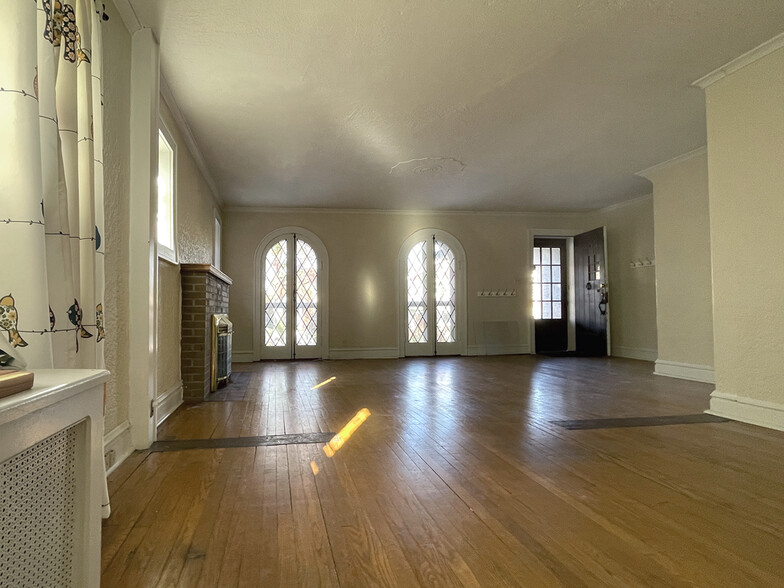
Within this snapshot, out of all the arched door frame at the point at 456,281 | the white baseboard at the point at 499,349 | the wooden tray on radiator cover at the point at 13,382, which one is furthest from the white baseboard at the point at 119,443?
the white baseboard at the point at 499,349

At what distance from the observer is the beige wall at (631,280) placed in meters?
7.33

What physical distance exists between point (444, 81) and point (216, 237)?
4.46 metres

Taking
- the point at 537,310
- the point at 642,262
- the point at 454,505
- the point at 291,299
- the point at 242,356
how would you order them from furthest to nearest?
1. the point at 537,310
2. the point at 291,299
3. the point at 242,356
4. the point at 642,262
5. the point at 454,505

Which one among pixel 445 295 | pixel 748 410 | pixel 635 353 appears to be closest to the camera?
pixel 748 410

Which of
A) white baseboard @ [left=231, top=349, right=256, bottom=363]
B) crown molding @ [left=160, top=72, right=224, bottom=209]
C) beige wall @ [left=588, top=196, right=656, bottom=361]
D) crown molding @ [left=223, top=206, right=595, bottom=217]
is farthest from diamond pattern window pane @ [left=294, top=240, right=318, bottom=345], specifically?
beige wall @ [left=588, top=196, right=656, bottom=361]

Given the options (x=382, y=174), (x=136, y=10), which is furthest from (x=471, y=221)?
(x=136, y=10)

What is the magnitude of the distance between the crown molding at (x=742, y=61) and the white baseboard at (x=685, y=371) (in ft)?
9.78

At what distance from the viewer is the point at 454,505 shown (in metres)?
1.86

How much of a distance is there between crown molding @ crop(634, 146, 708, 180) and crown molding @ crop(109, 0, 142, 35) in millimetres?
5311

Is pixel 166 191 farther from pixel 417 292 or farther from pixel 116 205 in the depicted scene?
pixel 417 292

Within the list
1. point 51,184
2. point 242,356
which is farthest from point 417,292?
point 51,184

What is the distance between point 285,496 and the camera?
6.42 ft

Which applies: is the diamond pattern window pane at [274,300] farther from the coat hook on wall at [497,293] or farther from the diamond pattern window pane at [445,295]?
the coat hook on wall at [497,293]

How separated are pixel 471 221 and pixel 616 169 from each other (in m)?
2.94
